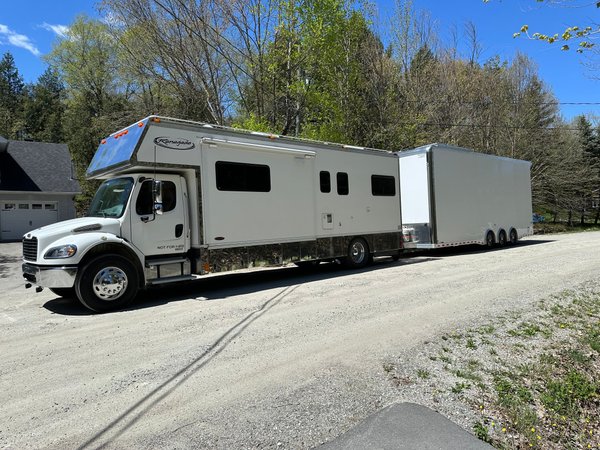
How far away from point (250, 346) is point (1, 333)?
386 cm

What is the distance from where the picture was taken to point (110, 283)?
7.47 metres

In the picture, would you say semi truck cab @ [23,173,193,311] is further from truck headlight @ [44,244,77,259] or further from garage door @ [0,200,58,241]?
garage door @ [0,200,58,241]

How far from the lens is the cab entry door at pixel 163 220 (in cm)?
808

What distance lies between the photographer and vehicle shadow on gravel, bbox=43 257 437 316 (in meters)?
8.08

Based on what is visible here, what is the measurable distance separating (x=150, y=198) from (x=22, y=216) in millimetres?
22030

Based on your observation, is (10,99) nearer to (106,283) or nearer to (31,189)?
(31,189)

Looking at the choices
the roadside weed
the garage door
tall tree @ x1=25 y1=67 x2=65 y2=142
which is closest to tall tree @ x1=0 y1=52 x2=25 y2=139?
tall tree @ x1=25 y1=67 x2=65 y2=142

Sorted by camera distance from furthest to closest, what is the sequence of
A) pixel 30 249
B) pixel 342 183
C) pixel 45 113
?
1. pixel 45 113
2. pixel 342 183
3. pixel 30 249

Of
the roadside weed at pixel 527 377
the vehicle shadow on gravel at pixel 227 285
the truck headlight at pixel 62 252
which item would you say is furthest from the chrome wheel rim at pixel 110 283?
the roadside weed at pixel 527 377

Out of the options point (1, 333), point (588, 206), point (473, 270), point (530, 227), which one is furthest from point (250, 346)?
point (588, 206)

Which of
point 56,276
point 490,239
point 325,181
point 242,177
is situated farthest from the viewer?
point 490,239

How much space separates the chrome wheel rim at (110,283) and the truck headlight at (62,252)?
0.56m

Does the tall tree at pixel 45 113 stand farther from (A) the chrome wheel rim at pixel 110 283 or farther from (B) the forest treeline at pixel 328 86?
(A) the chrome wheel rim at pixel 110 283

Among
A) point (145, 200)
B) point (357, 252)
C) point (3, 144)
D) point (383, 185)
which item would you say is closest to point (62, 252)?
point (145, 200)
